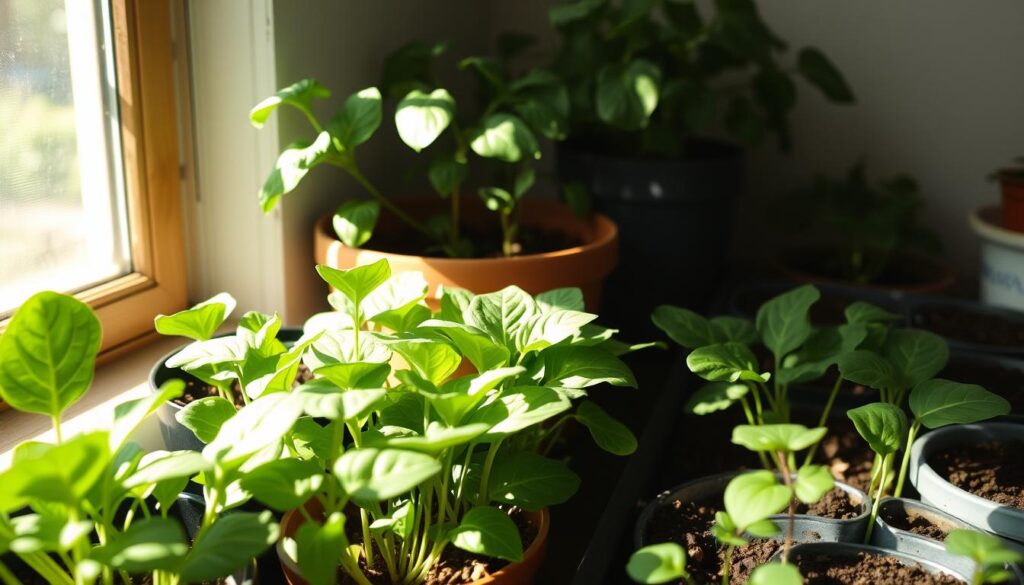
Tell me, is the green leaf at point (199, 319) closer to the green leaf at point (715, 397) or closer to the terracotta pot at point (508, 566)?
the terracotta pot at point (508, 566)

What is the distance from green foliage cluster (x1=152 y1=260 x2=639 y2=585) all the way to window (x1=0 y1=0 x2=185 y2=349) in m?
0.28

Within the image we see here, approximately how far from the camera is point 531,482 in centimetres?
82

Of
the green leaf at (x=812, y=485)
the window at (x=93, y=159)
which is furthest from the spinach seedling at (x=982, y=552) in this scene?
the window at (x=93, y=159)

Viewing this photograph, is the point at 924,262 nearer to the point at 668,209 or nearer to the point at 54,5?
the point at 668,209

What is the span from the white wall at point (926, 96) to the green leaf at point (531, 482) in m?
1.15

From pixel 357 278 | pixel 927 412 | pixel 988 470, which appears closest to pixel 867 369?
pixel 927 412

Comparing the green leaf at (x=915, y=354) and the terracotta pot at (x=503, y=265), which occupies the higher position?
the terracotta pot at (x=503, y=265)

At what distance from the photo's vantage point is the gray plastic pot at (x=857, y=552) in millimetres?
809

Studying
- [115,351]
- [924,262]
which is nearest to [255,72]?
[115,351]

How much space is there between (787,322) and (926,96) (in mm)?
862

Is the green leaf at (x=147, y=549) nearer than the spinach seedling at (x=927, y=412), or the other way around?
the green leaf at (x=147, y=549)

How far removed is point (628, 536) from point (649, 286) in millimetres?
593

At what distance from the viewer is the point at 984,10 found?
1625mm

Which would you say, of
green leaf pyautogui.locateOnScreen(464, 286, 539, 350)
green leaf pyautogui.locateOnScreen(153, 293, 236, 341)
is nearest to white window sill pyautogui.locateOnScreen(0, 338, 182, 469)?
green leaf pyautogui.locateOnScreen(153, 293, 236, 341)
